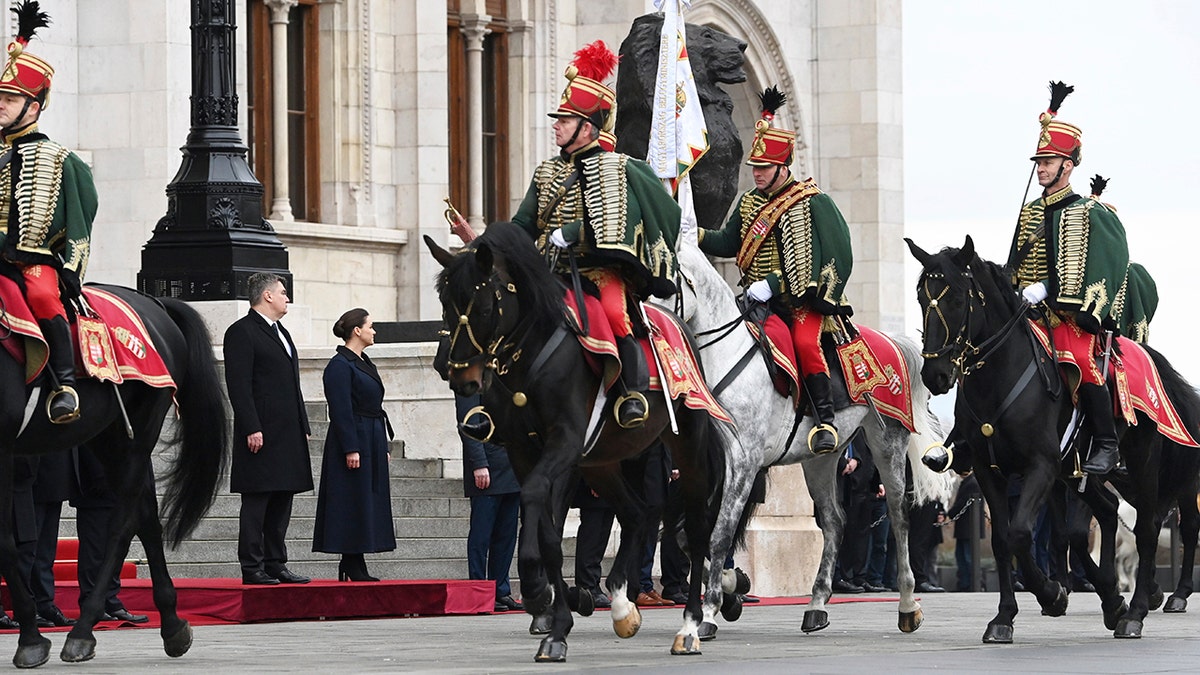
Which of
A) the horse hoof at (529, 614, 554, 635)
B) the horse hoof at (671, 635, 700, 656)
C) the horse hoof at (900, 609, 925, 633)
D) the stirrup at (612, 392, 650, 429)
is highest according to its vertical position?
the stirrup at (612, 392, 650, 429)

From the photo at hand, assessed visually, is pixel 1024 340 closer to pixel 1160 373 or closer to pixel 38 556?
pixel 1160 373

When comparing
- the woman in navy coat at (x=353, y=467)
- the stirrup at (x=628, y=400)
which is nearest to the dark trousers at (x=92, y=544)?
the woman in navy coat at (x=353, y=467)

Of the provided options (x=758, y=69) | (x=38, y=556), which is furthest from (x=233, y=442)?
(x=758, y=69)

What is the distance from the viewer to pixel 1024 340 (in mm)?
12820

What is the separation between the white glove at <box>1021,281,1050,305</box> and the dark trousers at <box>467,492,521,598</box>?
4152 millimetres

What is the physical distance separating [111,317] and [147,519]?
98cm

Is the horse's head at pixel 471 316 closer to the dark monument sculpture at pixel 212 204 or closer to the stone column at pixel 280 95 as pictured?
the dark monument sculpture at pixel 212 204

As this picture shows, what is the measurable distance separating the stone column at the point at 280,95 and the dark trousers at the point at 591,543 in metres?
12.1

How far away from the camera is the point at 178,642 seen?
36.4 feet

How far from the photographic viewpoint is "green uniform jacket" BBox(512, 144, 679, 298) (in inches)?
456

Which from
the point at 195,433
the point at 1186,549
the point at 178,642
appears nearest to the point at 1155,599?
the point at 1186,549

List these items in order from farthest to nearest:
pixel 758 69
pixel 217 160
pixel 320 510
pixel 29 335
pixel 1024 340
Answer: pixel 758 69
pixel 217 160
pixel 320 510
pixel 1024 340
pixel 29 335

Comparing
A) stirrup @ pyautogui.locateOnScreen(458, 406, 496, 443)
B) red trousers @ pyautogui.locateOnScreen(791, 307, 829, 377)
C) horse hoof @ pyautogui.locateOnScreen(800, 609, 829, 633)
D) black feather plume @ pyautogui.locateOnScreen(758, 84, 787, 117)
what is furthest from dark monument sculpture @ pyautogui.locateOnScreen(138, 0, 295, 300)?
stirrup @ pyautogui.locateOnScreen(458, 406, 496, 443)

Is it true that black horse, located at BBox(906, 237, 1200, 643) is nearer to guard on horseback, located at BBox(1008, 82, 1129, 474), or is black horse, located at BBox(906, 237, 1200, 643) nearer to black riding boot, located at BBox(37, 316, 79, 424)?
guard on horseback, located at BBox(1008, 82, 1129, 474)
